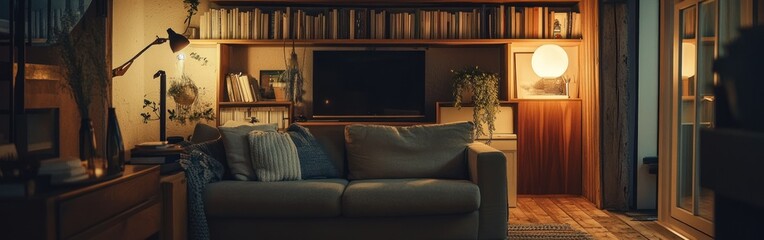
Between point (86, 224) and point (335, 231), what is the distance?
63.3 inches

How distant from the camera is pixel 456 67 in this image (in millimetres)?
6762

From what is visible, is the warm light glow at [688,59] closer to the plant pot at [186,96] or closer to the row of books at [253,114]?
the row of books at [253,114]

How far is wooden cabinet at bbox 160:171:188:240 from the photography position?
11.2ft

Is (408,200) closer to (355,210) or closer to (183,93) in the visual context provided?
(355,210)

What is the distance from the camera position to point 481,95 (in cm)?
612

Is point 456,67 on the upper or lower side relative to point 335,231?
upper

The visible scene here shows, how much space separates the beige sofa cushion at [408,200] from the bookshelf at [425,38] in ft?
8.12

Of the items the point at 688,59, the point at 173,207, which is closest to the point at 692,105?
the point at 688,59

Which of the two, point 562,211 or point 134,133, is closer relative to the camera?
point 562,211

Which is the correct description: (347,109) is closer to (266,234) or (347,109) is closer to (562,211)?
(562,211)

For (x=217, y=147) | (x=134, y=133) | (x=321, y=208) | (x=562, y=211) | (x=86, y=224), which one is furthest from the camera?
(x=134, y=133)

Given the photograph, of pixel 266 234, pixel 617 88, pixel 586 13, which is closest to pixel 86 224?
pixel 266 234

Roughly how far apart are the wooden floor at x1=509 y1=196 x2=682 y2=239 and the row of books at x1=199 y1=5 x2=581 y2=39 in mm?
1458

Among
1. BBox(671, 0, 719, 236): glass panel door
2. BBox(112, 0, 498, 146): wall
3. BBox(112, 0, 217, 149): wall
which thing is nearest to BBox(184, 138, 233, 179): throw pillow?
BBox(112, 0, 498, 146): wall
